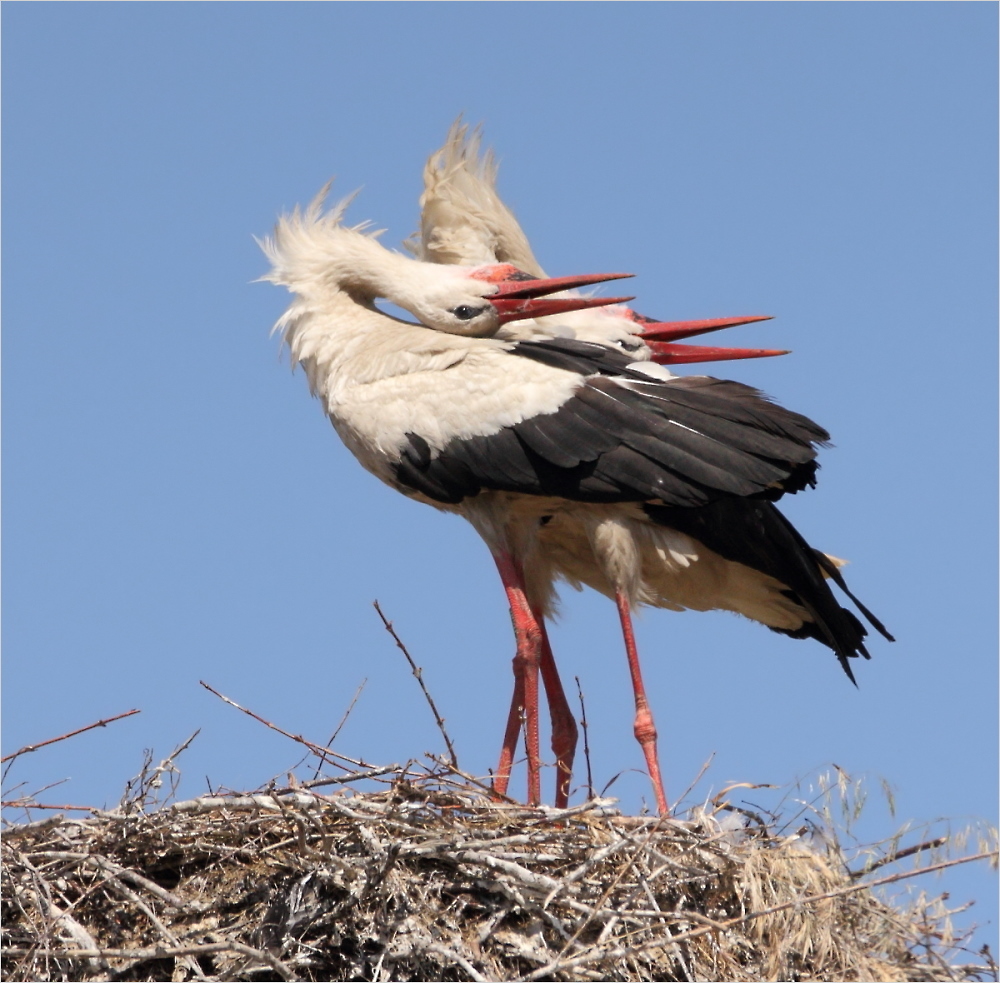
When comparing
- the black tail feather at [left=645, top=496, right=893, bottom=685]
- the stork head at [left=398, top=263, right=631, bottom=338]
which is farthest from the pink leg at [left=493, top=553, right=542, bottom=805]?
the stork head at [left=398, top=263, right=631, bottom=338]

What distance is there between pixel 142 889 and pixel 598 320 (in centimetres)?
342

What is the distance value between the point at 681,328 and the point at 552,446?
3.92 ft

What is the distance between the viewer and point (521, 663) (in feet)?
27.3

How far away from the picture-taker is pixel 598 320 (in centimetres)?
877

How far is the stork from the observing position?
27.1ft

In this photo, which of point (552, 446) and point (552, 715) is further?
point (552, 715)

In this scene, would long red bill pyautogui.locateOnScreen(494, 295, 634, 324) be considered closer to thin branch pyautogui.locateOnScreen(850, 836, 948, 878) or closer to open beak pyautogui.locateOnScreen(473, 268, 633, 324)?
open beak pyautogui.locateOnScreen(473, 268, 633, 324)

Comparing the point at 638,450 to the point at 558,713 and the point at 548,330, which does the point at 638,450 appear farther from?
the point at 558,713

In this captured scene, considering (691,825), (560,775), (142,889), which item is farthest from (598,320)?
(142,889)

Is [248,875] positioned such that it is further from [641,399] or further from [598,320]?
[598,320]

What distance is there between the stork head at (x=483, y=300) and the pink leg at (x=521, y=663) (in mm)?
1019

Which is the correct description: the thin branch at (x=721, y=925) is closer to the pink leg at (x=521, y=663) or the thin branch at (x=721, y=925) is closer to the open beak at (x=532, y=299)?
the pink leg at (x=521, y=663)

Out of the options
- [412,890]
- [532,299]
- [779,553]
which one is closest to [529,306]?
[532,299]

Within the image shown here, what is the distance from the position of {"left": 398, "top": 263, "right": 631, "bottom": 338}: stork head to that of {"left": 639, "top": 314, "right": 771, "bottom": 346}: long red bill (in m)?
0.45
